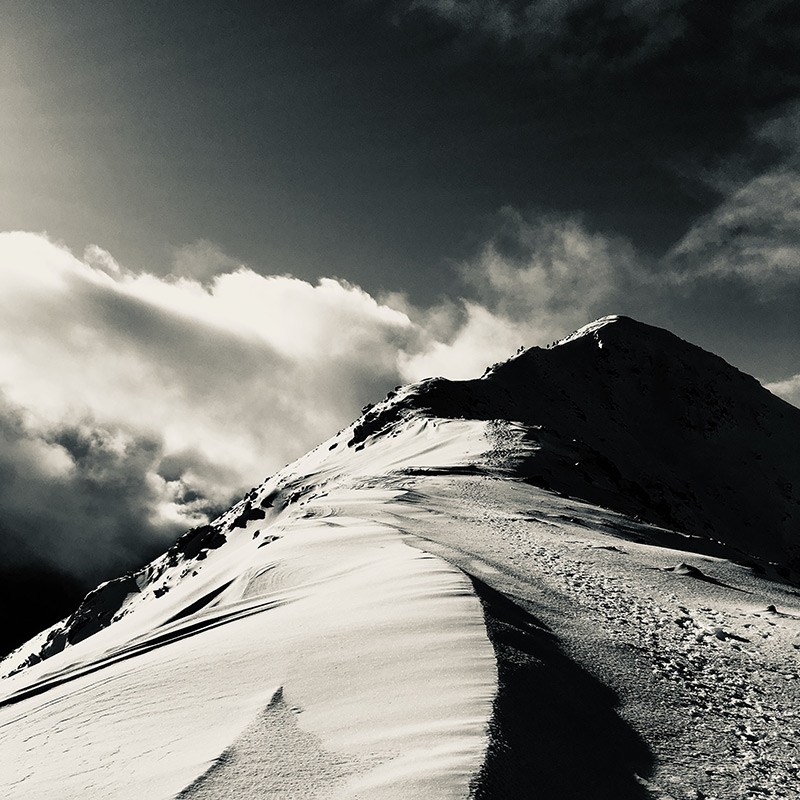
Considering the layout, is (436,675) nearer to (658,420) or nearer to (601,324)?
(658,420)

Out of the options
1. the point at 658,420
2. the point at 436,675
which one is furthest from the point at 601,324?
the point at 436,675

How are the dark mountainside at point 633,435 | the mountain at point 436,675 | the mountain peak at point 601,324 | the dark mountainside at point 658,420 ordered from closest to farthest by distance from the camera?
the mountain at point 436,675, the dark mountainside at point 633,435, the dark mountainside at point 658,420, the mountain peak at point 601,324

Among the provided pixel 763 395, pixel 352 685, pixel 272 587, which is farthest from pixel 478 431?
pixel 763 395

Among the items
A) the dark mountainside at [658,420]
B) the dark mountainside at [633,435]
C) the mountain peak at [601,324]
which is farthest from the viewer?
the mountain peak at [601,324]

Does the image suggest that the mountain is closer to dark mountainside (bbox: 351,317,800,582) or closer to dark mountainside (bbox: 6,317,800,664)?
dark mountainside (bbox: 6,317,800,664)

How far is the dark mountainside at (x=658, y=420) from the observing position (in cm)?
5425

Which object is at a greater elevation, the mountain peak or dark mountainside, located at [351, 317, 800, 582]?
the mountain peak

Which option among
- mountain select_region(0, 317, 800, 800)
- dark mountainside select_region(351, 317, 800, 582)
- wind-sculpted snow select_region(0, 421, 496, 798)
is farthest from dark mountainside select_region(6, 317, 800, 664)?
wind-sculpted snow select_region(0, 421, 496, 798)

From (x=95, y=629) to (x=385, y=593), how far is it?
123ft

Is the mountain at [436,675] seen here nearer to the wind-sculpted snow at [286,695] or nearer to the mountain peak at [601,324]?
the wind-sculpted snow at [286,695]

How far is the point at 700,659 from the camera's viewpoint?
8328 mm

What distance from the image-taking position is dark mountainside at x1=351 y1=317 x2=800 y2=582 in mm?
54250

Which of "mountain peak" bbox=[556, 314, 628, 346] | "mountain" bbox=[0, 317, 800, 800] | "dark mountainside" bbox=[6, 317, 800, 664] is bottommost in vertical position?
"mountain" bbox=[0, 317, 800, 800]

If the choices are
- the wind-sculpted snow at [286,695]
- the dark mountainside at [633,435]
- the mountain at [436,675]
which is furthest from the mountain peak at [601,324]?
the wind-sculpted snow at [286,695]
